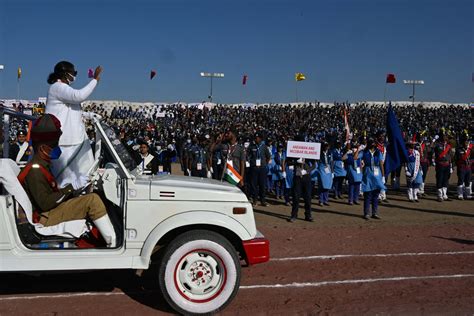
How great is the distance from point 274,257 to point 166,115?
110ft

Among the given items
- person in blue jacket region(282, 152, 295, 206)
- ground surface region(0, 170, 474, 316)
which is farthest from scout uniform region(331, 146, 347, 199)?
ground surface region(0, 170, 474, 316)

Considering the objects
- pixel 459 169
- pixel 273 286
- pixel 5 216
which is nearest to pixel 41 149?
pixel 5 216

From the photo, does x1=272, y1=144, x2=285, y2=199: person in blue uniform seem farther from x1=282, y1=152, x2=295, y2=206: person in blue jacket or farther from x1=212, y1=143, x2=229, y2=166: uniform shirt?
x1=212, y1=143, x2=229, y2=166: uniform shirt

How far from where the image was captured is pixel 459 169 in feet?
47.1

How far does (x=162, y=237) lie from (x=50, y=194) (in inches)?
49.3

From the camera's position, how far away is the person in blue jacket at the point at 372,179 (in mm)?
11055

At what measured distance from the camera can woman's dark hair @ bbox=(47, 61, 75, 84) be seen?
5.12m

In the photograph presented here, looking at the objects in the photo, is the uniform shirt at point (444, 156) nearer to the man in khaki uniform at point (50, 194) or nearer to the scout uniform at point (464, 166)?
the scout uniform at point (464, 166)

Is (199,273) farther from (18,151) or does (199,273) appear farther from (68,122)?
(18,151)

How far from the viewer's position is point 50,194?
4.65m

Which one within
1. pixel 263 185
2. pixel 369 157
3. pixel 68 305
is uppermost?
pixel 369 157

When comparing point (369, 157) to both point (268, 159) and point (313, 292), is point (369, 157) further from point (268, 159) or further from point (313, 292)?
point (313, 292)

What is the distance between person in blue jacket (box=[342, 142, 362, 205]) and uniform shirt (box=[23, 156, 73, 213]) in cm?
1004

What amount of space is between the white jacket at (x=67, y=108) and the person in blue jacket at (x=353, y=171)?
31.5 feet
